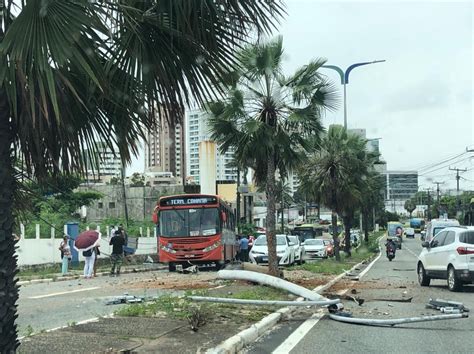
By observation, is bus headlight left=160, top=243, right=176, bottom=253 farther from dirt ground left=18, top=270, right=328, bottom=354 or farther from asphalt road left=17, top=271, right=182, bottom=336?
dirt ground left=18, top=270, right=328, bottom=354

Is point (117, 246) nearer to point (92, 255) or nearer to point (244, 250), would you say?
point (92, 255)

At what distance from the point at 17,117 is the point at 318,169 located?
2619 centimetres

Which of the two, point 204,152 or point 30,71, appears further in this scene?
point 204,152

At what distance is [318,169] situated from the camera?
3080 centimetres

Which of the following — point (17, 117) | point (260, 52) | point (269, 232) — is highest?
Answer: point (260, 52)

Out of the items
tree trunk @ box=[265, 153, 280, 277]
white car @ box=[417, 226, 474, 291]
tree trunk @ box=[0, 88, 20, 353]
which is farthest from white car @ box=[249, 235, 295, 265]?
tree trunk @ box=[0, 88, 20, 353]

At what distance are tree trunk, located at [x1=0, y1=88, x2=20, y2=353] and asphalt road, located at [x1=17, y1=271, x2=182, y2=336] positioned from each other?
9.18 ft

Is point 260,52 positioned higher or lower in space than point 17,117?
higher

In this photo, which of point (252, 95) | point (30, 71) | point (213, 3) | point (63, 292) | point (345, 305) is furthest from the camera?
point (252, 95)

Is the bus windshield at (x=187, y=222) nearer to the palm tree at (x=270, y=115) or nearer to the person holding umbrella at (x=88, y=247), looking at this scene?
the person holding umbrella at (x=88, y=247)

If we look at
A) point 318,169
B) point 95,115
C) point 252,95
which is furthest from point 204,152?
point 95,115

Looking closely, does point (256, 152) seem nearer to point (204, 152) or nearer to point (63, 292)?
point (63, 292)

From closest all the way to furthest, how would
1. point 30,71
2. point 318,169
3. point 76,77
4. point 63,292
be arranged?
point 30,71 < point 76,77 < point 63,292 < point 318,169

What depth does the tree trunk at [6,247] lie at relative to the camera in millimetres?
5078
